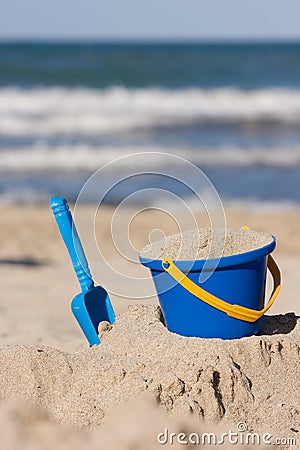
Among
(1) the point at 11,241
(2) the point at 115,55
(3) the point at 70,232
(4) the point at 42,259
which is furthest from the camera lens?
(2) the point at 115,55

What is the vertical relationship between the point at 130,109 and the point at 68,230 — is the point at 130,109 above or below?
below

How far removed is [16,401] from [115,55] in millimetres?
26722

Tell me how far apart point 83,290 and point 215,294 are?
0.70 metres

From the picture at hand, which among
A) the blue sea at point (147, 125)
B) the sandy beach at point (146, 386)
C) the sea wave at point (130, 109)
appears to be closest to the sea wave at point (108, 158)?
the blue sea at point (147, 125)

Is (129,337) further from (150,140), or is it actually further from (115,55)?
(115,55)

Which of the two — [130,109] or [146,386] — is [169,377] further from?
[130,109]

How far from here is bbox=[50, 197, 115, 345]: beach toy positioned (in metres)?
3.15

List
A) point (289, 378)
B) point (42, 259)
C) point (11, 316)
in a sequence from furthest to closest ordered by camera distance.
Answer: point (42, 259) < point (11, 316) < point (289, 378)

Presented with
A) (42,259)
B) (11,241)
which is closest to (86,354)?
(42,259)

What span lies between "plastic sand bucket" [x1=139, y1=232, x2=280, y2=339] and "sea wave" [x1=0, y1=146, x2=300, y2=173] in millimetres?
7094

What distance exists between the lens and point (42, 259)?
20.4ft

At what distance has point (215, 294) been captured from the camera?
2.84m

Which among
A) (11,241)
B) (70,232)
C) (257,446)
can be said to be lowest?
(11,241)

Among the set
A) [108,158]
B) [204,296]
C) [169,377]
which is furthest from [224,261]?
[108,158]
